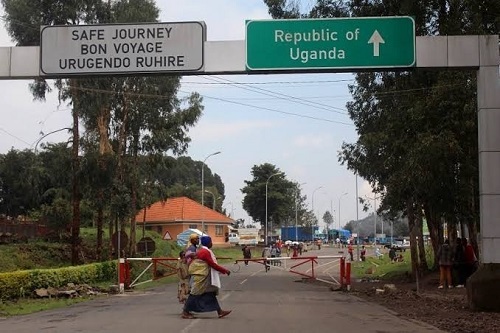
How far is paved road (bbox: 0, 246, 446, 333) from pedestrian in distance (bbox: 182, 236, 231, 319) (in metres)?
0.27

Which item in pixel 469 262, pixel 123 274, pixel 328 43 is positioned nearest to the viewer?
pixel 328 43

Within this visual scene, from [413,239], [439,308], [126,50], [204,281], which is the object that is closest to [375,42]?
[126,50]

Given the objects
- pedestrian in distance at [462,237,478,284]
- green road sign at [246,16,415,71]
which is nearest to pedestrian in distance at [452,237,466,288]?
pedestrian in distance at [462,237,478,284]

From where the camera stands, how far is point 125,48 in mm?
14141

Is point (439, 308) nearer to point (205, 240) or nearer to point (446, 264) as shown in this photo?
point (446, 264)

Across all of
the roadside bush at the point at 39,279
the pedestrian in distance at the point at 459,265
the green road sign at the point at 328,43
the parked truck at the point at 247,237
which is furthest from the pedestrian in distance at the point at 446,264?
the parked truck at the point at 247,237

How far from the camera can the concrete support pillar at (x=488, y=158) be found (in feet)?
47.4

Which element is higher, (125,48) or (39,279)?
(125,48)

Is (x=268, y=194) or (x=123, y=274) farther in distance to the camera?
(x=268, y=194)

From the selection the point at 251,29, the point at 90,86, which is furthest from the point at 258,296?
the point at 90,86

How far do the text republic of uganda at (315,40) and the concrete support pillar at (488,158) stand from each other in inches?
135

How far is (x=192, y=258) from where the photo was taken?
1311 centimetres

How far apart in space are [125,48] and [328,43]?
15.1 feet

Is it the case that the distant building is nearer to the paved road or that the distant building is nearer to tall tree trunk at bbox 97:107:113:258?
tall tree trunk at bbox 97:107:113:258
